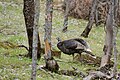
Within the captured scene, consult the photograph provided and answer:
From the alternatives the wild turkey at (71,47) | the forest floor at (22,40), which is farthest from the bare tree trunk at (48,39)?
the wild turkey at (71,47)

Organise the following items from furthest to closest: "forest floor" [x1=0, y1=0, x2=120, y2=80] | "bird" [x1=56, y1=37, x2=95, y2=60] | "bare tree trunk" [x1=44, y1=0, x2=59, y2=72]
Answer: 1. "bird" [x1=56, y1=37, x2=95, y2=60]
2. "forest floor" [x1=0, y1=0, x2=120, y2=80]
3. "bare tree trunk" [x1=44, y1=0, x2=59, y2=72]

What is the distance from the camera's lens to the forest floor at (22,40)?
12148 millimetres

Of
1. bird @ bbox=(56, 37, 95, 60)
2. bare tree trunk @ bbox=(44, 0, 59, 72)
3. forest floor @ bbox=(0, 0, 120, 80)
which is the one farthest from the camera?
bird @ bbox=(56, 37, 95, 60)

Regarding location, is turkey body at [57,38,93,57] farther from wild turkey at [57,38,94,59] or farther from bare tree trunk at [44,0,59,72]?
bare tree trunk at [44,0,59,72]

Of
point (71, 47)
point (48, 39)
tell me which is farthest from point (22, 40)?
point (48, 39)

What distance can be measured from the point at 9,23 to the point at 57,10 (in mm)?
13517

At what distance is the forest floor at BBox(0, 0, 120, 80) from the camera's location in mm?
12148

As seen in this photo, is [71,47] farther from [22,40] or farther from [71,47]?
[22,40]

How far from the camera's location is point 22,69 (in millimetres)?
12594

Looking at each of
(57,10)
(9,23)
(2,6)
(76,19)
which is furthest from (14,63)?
(57,10)

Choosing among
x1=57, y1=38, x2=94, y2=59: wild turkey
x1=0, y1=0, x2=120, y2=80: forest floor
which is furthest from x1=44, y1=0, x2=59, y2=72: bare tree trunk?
x1=57, y1=38, x2=94, y2=59: wild turkey

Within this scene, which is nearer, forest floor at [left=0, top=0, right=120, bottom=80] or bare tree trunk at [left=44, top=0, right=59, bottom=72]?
bare tree trunk at [left=44, top=0, right=59, bottom=72]

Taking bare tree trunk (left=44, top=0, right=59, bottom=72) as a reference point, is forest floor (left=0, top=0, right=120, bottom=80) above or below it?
below

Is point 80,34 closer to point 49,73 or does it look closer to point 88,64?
point 88,64
